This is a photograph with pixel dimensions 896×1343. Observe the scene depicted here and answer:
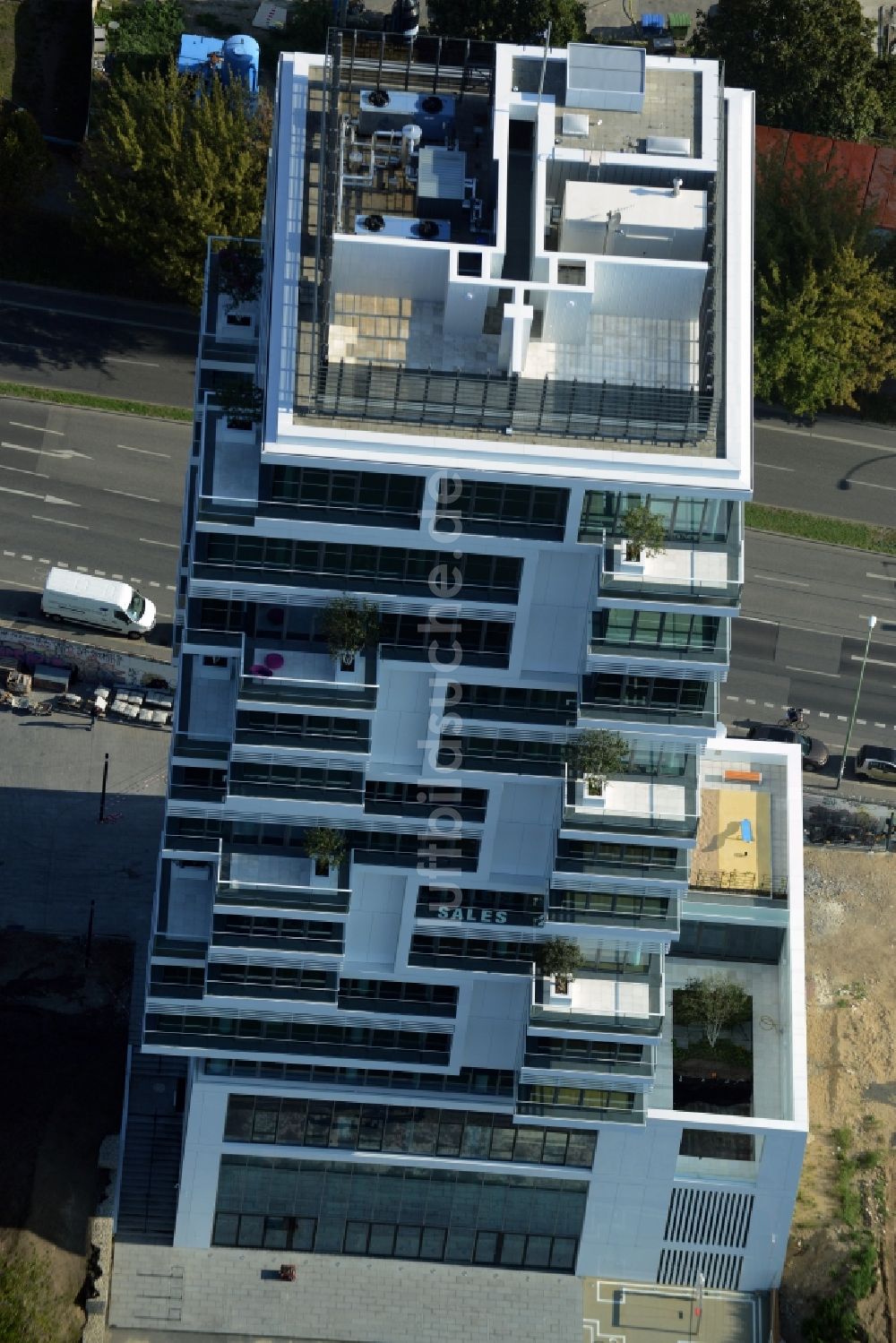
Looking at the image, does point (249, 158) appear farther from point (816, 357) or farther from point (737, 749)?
point (737, 749)

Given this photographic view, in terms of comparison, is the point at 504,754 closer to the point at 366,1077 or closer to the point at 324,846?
the point at 324,846

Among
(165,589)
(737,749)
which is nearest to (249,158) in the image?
(165,589)

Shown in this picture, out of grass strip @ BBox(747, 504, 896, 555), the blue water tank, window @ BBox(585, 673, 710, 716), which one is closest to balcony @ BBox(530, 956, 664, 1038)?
window @ BBox(585, 673, 710, 716)

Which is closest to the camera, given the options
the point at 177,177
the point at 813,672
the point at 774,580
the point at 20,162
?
the point at 813,672

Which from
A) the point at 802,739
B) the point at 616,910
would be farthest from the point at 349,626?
the point at 802,739

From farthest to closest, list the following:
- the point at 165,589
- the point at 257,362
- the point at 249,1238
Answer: the point at 165,589 < the point at 249,1238 < the point at 257,362

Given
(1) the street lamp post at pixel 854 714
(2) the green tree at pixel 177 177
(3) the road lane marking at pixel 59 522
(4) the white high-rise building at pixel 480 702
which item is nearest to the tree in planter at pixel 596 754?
(4) the white high-rise building at pixel 480 702

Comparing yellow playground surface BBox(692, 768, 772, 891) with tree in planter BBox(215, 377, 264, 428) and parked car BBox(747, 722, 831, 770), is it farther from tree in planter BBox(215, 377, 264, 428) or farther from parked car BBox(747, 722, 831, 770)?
tree in planter BBox(215, 377, 264, 428)
